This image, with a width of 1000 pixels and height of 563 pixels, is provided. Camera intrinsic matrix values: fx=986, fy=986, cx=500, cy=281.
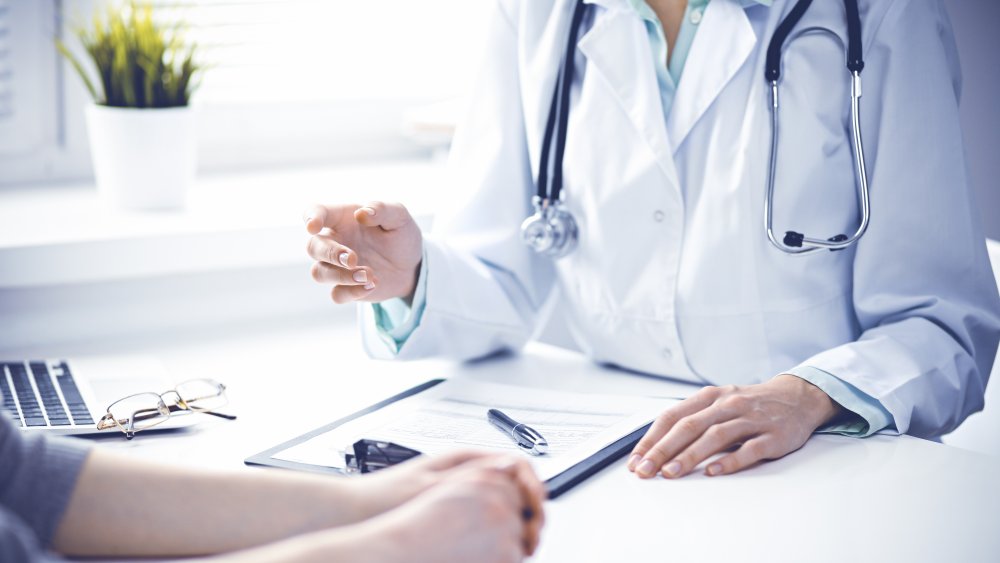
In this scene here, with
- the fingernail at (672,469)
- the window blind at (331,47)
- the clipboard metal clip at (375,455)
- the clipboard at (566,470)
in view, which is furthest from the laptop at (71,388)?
the window blind at (331,47)

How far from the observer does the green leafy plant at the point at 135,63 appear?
1471 mm

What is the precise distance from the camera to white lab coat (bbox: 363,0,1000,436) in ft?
3.40

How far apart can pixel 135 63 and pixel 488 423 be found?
34.5 inches

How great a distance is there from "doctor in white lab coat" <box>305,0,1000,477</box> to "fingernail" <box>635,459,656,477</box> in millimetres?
42

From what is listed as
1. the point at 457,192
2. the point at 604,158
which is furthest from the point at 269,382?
the point at 604,158

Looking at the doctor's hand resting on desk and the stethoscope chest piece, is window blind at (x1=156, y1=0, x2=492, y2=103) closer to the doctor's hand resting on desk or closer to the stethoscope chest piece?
the stethoscope chest piece

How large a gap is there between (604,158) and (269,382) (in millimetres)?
479

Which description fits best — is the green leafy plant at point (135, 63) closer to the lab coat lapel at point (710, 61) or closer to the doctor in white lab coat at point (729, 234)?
the doctor in white lab coat at point (729, 234)

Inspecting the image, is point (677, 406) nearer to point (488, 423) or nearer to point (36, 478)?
point (488, 423)

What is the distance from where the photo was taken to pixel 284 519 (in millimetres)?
686

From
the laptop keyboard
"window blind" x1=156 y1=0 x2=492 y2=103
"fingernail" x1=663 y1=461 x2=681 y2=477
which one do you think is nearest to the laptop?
the laptop keyboard

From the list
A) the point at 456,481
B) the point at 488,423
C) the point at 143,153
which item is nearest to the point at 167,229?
the point at 143,153

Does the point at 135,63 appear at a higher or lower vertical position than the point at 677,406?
higher

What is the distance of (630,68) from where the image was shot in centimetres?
116
